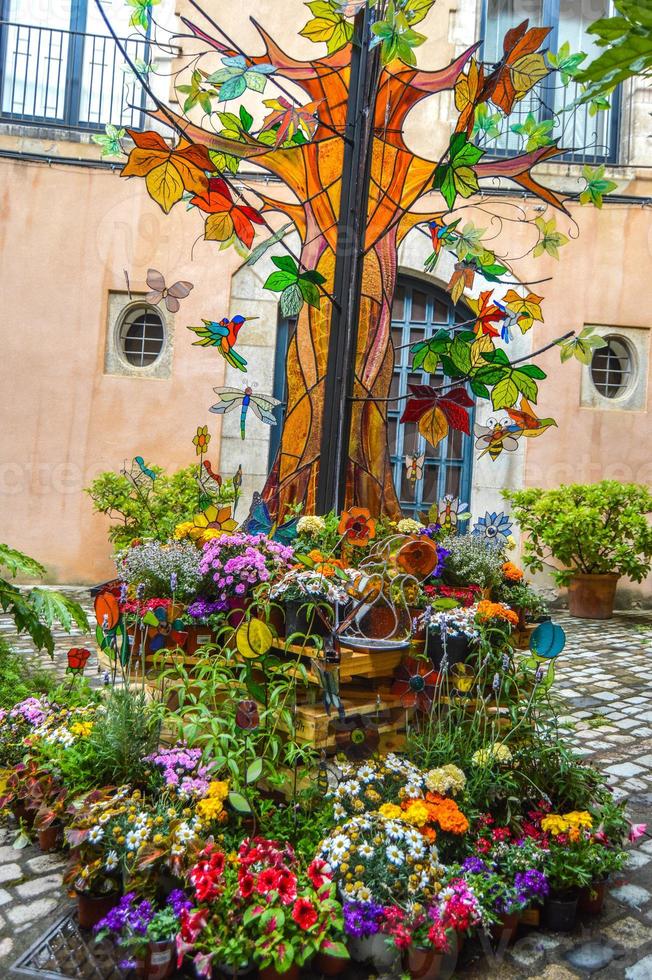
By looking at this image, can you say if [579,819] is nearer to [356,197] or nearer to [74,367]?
[356,197]

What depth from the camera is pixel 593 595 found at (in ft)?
25.8

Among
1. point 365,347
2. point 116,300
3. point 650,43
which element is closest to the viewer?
point 650,43

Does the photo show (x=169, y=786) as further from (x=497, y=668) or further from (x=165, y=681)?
(x=497, y=668)

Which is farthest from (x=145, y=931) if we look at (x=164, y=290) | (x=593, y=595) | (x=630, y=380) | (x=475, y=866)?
(x=630, y=380)

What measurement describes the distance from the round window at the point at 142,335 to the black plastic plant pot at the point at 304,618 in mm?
5965

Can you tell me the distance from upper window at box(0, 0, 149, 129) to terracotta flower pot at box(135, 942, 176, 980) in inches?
333

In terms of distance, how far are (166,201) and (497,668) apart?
2.27 m

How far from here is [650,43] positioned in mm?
938

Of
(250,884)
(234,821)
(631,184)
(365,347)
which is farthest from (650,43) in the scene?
(631,184)

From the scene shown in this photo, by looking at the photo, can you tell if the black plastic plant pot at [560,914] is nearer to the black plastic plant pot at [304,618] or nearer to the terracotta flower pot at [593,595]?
the black plastic plant pot at [304,618]

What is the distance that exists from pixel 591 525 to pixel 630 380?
6.38 ft

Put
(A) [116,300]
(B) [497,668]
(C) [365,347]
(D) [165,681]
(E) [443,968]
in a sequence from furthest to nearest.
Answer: (A) [116,300], (C) [365,347], (D) [165,681], (B) [497,668], (E) [443,968]

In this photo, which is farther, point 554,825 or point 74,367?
point 74,367

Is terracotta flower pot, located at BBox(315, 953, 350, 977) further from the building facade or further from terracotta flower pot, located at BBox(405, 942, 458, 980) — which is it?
the building facade
